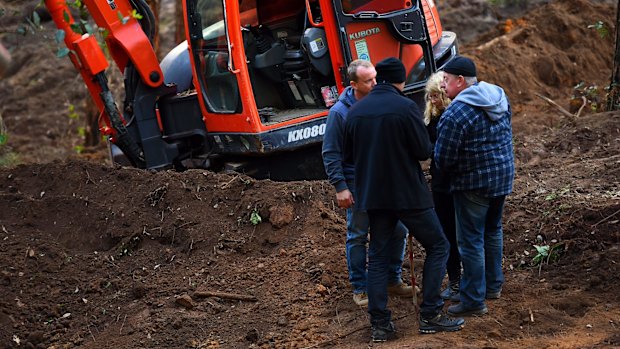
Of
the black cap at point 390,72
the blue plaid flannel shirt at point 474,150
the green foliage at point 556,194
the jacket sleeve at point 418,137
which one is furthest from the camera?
the green foliage at point 556,194

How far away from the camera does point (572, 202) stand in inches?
309

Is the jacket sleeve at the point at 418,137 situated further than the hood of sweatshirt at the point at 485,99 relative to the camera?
No

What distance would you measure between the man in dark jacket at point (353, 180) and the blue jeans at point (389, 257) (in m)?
0.24

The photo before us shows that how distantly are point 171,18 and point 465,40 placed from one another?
6.63m

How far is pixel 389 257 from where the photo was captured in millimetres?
6074

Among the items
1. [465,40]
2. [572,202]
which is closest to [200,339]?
[572,202]

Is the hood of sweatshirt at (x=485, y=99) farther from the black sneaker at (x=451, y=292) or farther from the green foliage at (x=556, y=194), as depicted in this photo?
the green foliage at (x=556, y=194)

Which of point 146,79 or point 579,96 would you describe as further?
point 579,96

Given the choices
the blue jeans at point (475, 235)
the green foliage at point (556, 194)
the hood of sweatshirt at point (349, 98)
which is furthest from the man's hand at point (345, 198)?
the green foliage at point (556, 194)

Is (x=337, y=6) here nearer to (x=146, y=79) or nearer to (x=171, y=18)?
(x=146, y=79)

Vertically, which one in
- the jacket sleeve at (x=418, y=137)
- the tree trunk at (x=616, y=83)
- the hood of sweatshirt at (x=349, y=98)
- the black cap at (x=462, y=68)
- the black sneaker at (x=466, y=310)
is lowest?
the tree trunk at (x=616, y=83)

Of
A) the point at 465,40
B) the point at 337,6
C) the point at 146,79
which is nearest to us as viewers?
the point at 337,6

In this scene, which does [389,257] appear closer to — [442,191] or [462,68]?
[442,191]

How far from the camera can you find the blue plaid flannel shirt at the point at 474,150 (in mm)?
5984
